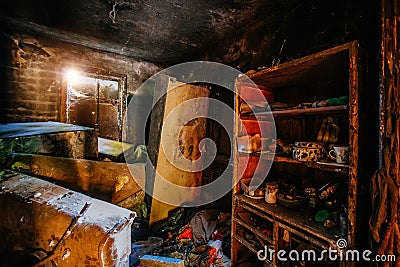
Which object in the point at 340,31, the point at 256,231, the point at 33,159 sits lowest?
the point at 256,231

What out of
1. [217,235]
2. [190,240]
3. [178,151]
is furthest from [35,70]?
[217,235]

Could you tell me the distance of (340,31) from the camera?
178 centimetres

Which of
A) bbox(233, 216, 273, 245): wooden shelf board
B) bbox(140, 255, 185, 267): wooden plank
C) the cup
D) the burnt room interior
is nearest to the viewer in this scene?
the burnt room interior

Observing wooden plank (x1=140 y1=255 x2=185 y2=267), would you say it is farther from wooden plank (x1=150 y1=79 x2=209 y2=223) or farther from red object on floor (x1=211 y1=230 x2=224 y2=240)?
wooden plank (x1=150 y1=79 x2=209 y2=223)

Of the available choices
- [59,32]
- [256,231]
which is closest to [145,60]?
[59,32]

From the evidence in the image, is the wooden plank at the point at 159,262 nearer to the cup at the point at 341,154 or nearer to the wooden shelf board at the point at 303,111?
the wooden shelf board at the point at 303,111

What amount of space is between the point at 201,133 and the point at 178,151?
493 millimetres

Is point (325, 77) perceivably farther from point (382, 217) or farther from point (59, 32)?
point (59, 32)

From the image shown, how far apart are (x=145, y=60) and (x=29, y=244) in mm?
3725

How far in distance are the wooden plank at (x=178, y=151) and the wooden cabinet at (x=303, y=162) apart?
1.20 meters

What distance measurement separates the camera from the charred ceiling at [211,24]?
186cm

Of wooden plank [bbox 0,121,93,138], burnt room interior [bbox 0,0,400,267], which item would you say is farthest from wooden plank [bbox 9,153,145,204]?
wooden plank [bbox 0,121,93,138]

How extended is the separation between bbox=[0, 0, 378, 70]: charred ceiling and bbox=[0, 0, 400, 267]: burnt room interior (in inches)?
0.9

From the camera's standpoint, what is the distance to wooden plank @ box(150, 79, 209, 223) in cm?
314
